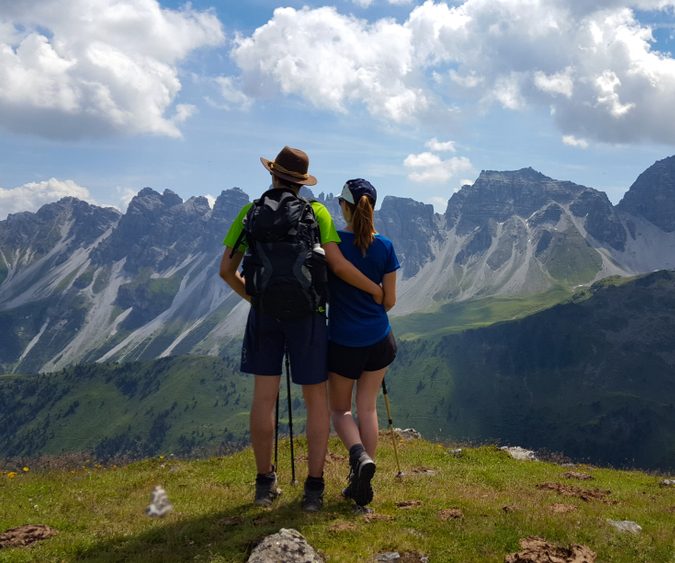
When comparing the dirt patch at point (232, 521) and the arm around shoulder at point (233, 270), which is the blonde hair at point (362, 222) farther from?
the dirt patch at point (232, 521)

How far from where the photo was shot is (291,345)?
9.06m

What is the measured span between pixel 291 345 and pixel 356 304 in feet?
4.19

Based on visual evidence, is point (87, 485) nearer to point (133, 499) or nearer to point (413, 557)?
point (133, 499)

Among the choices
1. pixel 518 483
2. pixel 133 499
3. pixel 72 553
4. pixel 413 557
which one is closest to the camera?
pixel 413 557

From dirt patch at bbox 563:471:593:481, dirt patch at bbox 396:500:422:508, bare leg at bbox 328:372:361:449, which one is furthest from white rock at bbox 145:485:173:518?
dirt patch at bbox 563:471:593:481

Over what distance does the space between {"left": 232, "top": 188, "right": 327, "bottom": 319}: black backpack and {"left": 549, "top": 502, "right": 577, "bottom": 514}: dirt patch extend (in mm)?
6116

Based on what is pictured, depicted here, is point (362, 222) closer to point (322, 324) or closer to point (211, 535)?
point (322, 324)

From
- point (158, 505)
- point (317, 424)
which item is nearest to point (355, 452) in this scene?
point (317, 424)

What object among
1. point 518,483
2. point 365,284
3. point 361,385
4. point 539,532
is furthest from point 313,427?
point 518,483

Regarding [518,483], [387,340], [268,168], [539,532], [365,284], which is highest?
[268,168]

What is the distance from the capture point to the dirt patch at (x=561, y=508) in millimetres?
10470

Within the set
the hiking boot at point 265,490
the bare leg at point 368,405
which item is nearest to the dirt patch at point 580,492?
the bare leg at point 368,405

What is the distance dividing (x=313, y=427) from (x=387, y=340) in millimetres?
1925

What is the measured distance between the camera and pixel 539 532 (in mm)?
8844
